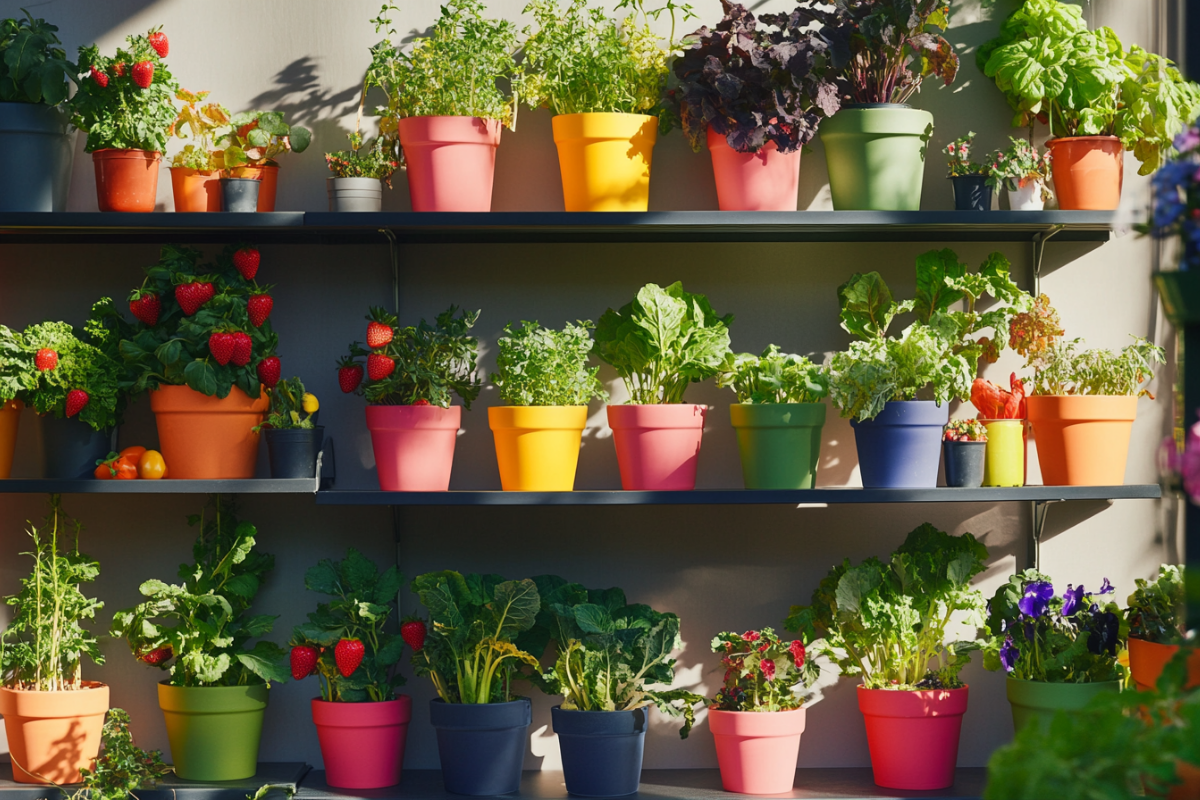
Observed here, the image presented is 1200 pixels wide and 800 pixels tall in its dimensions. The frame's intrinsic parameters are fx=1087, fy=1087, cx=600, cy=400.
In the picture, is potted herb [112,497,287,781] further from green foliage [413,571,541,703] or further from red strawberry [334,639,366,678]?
green foliage [413,571,541,703]

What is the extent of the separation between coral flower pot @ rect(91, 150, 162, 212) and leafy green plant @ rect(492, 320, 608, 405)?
91 centimetres

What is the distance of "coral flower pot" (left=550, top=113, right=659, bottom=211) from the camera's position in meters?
2.45

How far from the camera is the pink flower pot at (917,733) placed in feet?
7.89

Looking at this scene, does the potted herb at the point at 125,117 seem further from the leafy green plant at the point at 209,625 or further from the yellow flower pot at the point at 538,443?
the yellow flower pot at the point at 538,443

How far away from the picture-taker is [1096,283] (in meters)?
2.75

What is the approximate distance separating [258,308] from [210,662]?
0.80 metres

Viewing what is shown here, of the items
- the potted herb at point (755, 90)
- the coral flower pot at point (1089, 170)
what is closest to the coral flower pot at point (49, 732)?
the potted herb at point (755, 90)

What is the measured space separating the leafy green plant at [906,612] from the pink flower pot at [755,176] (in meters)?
0.86

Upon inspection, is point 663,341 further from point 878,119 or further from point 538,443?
point 878,119

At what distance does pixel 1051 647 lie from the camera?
2395 mm

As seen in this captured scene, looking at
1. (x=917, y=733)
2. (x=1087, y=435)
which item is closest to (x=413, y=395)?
(x=917, y=733)

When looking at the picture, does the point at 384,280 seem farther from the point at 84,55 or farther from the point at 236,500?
the point at 84,55

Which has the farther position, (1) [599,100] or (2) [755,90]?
(1) [599,100]

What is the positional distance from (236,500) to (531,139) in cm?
116
